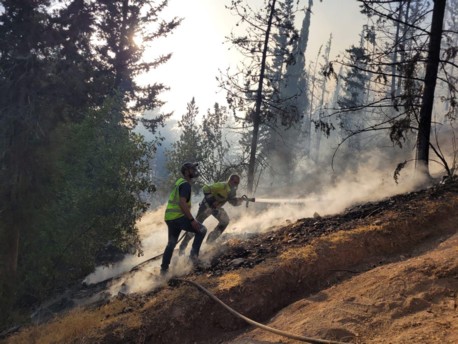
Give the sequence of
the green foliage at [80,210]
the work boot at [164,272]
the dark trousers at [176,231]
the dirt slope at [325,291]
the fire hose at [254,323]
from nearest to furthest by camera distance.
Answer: the fire hose at [254,323] < the dirt slope at [325,291] < the dark trousers at [176,231] < the work boot at [164,272] < the green foliage at [80,210]

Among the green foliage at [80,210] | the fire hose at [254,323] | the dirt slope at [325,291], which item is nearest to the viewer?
the fire hose at [254,323]

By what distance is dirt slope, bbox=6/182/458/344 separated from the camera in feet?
12.4

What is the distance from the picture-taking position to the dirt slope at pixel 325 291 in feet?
12.4

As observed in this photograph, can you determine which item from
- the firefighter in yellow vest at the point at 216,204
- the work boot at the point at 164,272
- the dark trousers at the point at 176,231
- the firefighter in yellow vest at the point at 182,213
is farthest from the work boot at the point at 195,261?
the firefighter in yellow vest at the point at 216,204

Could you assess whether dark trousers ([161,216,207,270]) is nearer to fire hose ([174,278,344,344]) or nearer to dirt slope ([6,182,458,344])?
dirt slope ([6,182,458,344])

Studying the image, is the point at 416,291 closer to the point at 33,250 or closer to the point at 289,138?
the point at 33,250

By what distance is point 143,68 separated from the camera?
926 inches

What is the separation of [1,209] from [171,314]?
11300mm

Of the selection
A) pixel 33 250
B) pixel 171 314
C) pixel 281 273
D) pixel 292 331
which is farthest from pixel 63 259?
pixel 292 331

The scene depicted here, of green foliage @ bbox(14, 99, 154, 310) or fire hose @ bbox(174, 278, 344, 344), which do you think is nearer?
fire hose @ bbox(174, 278, 344, 344)

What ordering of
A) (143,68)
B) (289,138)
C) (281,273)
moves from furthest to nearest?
(289,138) → (143,68) → (281,273)

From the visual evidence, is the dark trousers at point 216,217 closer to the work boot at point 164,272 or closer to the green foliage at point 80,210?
the work boot at point 164,272

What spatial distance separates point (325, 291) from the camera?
16.1 feet

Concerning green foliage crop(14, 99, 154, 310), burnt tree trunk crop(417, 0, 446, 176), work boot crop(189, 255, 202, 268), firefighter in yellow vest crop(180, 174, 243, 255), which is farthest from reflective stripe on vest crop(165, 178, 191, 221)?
green foliage crop(14, 99, 154, 310)
